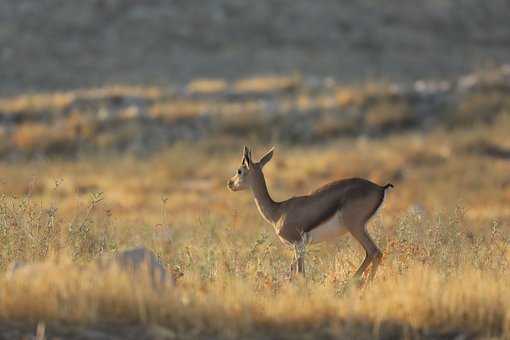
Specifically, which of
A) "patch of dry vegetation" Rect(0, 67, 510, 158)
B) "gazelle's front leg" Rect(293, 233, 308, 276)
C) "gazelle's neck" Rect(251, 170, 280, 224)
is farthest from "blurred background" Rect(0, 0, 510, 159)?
"gazelle's front leg" Rect(293, 233, 308, 276)

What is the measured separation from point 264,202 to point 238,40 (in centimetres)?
2829

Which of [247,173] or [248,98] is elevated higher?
[248,98]

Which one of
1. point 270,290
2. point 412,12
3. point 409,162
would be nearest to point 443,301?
point 270,290

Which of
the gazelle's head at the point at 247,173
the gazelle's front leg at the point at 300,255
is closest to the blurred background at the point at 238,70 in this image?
the gazelle's head at the point at 247,173

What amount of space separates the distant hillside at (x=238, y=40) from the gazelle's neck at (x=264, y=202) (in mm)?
21715

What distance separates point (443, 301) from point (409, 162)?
15.0 m

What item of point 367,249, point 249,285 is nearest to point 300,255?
point 367,249

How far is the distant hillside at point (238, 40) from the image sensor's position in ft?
111

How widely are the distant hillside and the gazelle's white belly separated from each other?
2282cm

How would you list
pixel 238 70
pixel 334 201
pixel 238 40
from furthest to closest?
pixel 238 40
pixel 238 70
pixel 334 201

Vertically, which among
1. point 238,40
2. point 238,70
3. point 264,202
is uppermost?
point 238,40

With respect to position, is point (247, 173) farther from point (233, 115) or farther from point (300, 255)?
point (233, 115)

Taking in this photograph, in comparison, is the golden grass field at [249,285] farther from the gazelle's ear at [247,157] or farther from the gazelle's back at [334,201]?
the gazelle's ear at [247,157]

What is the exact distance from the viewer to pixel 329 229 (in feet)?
28.2
